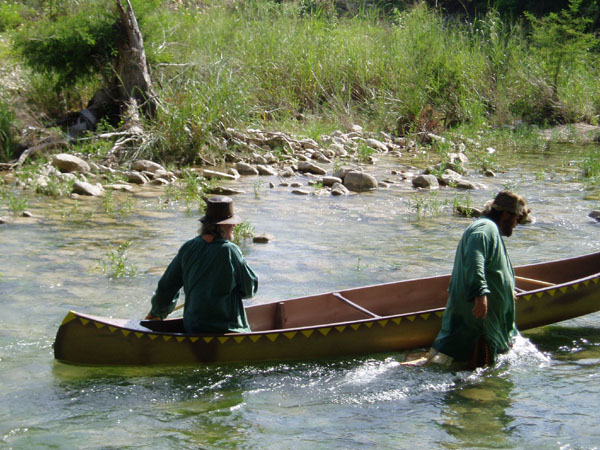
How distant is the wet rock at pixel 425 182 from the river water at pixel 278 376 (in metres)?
2.58

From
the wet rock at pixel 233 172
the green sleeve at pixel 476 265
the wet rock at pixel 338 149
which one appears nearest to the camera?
the green sleeve at pixel 476 265

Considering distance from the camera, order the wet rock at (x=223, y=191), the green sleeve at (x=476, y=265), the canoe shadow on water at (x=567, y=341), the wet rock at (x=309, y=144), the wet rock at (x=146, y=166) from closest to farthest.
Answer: the green sleeve at (x=476, y=265) < the canoe shadow on water at (x=567, y=341) < the wet rock at (x=223, y=191) < the wet rock at (x=146, y=166) < the wet rock at (x=309, y=144)

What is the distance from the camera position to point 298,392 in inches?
209

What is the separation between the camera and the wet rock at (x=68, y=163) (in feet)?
40.0

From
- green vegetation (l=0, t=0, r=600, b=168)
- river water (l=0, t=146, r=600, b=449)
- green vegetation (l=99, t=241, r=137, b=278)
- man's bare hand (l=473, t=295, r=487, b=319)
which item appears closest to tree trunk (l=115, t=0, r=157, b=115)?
green vegetation (l=0, t=0, r=600, b=168)

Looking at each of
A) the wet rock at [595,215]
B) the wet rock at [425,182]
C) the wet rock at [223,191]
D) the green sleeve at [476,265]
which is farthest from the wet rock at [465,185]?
the green sleeve at [476,265]

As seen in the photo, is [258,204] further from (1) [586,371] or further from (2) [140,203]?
(1) [586,371]

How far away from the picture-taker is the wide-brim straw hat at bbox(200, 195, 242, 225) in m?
5.10

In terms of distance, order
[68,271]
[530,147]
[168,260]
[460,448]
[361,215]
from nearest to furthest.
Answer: [460,448] → [68,271] → [168,260] → [361,215] → [530,147]

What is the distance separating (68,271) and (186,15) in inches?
443

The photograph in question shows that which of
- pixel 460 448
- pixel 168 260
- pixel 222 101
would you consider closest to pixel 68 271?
pixel 168 260

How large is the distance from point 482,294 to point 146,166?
8.76 m

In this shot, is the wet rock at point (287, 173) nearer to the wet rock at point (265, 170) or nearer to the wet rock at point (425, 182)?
the wet rock at point (265, 170)

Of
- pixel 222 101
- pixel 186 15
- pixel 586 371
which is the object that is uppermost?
pixel 186 15
